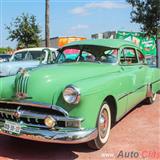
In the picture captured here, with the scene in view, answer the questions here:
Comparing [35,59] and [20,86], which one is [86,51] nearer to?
[20,86]

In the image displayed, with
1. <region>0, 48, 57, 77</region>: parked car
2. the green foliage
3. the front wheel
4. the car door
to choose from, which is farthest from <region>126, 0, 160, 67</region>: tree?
the front wheel

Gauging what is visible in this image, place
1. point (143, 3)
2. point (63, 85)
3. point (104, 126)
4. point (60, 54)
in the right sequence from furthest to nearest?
point (143, 3)
point (60, 54)
point (104, 126)
point (63, 85)

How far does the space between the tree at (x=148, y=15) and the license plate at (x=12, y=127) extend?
9.78 m

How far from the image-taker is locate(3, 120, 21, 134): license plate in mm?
4711

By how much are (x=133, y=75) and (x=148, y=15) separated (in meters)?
7.76

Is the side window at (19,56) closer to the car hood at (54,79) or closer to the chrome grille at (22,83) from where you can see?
the car hood at (54,79)

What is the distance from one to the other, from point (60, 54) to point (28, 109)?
237cm

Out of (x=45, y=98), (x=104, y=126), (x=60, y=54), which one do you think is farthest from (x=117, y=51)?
(x=45, y=98)

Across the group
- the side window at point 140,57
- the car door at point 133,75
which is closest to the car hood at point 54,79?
the car door at point 133,75

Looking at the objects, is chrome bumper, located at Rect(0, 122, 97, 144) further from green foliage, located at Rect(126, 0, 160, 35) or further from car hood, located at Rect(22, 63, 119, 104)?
green foliage, located at Rect(126, 0, 160, 35)

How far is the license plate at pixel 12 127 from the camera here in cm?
471

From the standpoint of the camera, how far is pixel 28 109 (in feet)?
15.7

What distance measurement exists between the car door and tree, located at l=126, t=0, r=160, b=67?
646cm

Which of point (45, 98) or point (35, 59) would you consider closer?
point (45, 98)
